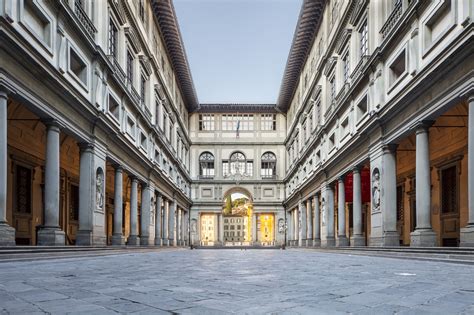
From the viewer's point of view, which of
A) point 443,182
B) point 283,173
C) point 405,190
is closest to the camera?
point 443,182

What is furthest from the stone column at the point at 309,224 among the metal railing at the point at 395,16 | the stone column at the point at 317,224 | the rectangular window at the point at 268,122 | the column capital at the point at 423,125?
the column capital at the point at 423,125

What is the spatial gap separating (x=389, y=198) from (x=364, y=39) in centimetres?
891

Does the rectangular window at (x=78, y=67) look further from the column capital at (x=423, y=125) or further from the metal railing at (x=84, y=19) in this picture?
the column capital at (x=423, y=125)

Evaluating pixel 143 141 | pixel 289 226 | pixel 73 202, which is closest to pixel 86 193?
pixel 73 202

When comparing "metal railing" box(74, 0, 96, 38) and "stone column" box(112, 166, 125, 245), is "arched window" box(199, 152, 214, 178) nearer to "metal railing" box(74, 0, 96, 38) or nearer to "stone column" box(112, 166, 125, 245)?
"stone column" box(112, 166, 125, 245)

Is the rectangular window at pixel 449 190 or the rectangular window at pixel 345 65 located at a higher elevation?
the rectangular window at pixel 345 65

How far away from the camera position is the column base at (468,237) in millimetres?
11977

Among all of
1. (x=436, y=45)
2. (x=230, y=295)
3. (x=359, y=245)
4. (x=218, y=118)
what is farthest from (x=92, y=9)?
(x=218, y=118)

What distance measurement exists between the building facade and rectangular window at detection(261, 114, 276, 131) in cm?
1213

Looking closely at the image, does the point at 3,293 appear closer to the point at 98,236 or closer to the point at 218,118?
the point at 98,236

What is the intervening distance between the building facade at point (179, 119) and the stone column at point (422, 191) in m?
0.04

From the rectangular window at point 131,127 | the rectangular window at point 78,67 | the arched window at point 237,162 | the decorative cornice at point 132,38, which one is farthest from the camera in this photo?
the arched window at point 237,162

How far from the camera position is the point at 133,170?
1116 inches

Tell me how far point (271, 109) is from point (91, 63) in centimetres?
4014
